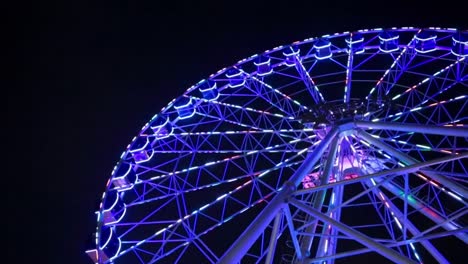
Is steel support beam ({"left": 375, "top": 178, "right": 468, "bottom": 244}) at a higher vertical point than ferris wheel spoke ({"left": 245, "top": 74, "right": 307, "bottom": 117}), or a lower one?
lower

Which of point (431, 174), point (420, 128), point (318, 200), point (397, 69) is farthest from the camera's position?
point (397, 69)

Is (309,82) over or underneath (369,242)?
over

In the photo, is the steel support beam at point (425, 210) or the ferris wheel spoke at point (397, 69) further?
the ferris wheel spoke at point (397, 69)

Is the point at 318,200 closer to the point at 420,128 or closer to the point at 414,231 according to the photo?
the point at 420,128

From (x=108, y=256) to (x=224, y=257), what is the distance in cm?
625

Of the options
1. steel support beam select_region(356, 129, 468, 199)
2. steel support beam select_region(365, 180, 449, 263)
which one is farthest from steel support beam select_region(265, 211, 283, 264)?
steel support beam select_region(365, 180, 449, 263)

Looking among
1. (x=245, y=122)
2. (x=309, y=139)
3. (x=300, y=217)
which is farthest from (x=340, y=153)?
(x=245, y=122)

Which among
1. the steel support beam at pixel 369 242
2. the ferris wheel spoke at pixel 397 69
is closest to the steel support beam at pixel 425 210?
the ferris wheel spoke at pixel 397 69

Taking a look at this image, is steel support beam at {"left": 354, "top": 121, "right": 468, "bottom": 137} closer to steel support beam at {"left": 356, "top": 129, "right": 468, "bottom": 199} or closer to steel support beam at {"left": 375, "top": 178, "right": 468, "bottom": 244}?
steel support beam at {"left": 356, "top": 129, "right": 468, "bottom": 199}

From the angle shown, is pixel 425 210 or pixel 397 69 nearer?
pixel 425 210

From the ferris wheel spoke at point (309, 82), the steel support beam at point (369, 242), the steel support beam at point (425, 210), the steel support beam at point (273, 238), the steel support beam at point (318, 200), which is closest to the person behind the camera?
the steel support beam at point (369, 242)

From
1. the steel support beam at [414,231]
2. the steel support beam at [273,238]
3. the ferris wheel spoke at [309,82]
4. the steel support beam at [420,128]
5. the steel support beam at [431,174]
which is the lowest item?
the steel support beam at [414,231]

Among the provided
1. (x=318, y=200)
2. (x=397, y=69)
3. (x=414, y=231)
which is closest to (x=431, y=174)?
(x=318, y=200)

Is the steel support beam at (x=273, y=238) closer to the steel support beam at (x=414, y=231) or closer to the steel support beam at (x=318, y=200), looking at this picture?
the steel support beam at (x=318, y=200)
